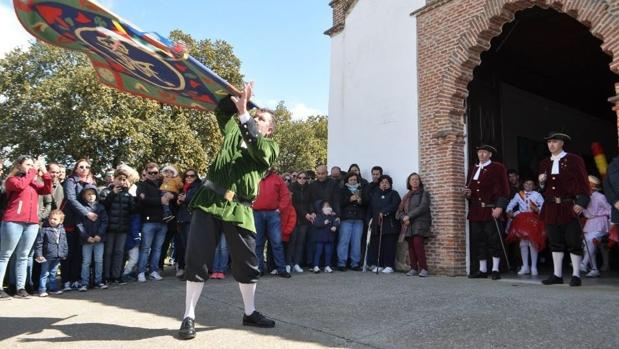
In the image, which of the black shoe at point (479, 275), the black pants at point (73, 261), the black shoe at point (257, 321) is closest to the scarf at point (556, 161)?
the black shoe at point (479, 275)

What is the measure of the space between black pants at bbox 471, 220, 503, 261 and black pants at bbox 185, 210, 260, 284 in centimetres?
490

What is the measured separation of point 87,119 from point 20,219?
17.5 m

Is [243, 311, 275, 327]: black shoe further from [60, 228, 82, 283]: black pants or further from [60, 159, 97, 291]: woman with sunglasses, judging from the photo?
[60, 228, 82, 283]: black pants

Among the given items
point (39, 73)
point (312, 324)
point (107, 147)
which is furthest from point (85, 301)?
point (39, 73)

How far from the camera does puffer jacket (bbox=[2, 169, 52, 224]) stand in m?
5.95

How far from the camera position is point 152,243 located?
7.53 m

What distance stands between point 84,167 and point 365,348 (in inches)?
204

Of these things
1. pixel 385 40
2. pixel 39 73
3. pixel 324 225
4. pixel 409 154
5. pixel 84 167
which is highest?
pixel 39 73

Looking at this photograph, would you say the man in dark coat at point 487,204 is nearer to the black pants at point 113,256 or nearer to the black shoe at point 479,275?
the black shoe at point 479,275

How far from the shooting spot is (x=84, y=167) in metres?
6.89

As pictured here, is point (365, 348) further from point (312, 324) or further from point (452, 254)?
point (452, 254)

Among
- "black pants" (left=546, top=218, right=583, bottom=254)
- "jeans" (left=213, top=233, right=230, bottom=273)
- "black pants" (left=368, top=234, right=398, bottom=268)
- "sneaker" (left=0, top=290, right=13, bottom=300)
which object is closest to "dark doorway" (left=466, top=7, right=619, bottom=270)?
"black pants" (left=368, top=234, right=398, bottom=268)

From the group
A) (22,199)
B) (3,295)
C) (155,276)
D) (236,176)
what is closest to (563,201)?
(236,176)

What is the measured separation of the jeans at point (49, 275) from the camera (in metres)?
6.18
